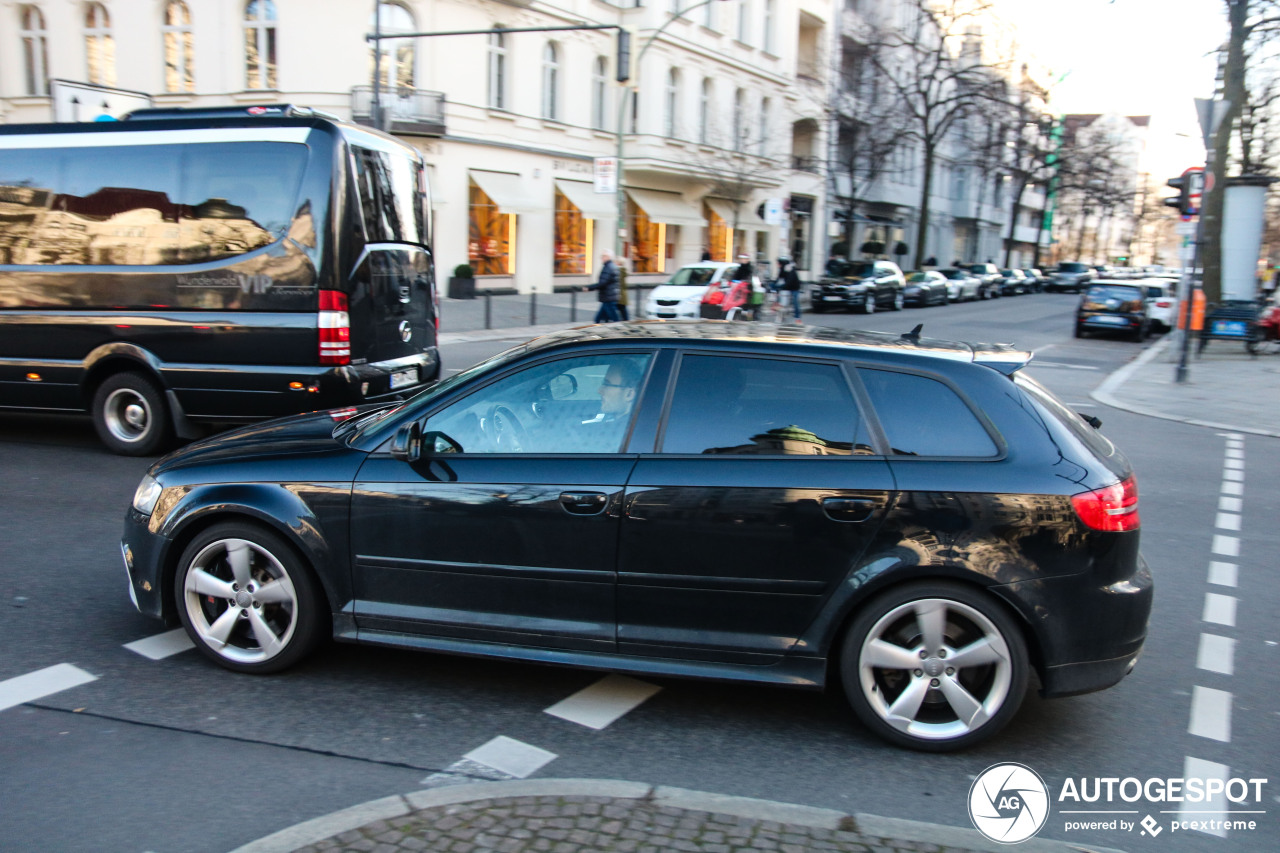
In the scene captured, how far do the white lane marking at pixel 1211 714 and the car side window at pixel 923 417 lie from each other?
150 cm

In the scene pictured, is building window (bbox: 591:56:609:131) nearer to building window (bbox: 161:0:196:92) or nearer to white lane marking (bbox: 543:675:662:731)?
building window (bbox: 161:0:196:92)

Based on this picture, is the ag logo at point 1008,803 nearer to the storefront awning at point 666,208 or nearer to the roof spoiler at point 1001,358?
the roof spoiler at point 1001,358

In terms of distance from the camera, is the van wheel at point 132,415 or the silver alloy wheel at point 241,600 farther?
the van wheel at point 132,415

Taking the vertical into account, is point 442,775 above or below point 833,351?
below

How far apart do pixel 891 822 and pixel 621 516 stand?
1.42m

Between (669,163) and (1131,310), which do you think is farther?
(669,163)

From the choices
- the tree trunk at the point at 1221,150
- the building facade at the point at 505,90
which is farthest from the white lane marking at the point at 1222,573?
the tree trunk at the point at 1221,150

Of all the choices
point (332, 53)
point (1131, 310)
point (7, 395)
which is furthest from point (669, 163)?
point (7, 395)

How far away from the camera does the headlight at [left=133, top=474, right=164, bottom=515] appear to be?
4449 mm

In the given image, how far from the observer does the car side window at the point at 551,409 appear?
409cm

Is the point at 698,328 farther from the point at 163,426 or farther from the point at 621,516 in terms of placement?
the point at 163,426

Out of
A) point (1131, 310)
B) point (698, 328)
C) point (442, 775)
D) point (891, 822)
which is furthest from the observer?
point (1131, 310)

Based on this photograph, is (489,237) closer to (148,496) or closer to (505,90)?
(505,90)

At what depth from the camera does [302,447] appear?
4367 mm
